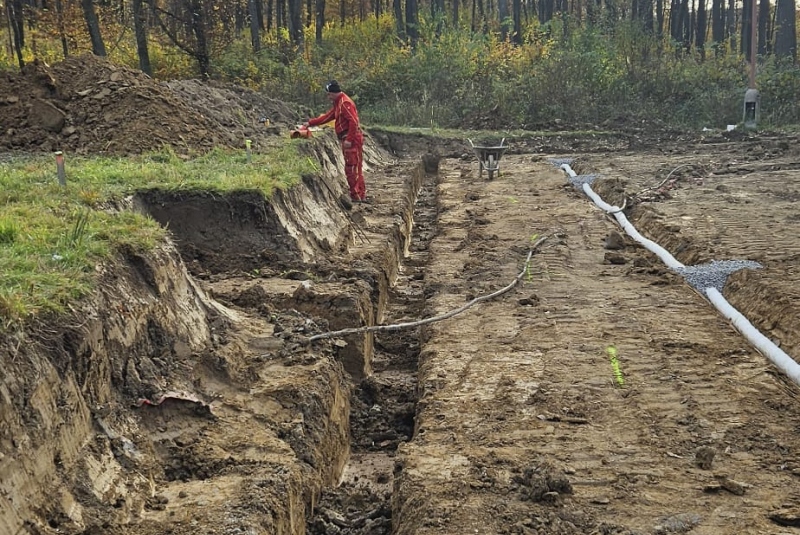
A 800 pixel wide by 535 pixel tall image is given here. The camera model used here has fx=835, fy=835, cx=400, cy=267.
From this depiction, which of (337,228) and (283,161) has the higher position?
(283,161)

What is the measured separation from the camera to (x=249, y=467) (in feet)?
16.1

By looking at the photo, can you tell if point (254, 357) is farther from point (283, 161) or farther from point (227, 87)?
point (227, 87)

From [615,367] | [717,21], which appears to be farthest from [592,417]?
[717,21]

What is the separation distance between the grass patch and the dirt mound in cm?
72

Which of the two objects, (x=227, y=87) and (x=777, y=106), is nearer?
(x=227, y=87)

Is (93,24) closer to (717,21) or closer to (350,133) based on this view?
(350,133)

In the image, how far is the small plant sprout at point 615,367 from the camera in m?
6.12

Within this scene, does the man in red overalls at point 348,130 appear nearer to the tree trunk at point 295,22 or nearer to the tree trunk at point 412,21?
the tree trunk at point 295,22

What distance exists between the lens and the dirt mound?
1184cm

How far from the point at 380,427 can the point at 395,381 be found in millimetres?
821

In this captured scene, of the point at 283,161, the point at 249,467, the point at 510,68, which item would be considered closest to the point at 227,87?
the point at 283,161

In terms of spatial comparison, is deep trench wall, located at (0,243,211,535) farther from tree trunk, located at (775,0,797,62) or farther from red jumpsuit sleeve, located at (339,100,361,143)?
tree trunk, located at (775,0,797,62)

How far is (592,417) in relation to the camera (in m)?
5.55

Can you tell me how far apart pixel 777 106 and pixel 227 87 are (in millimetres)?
16519
